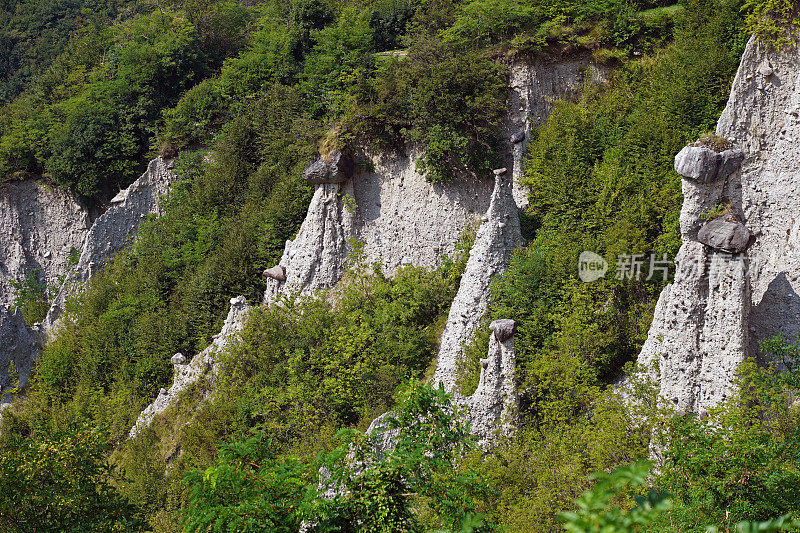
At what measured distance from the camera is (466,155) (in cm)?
1872

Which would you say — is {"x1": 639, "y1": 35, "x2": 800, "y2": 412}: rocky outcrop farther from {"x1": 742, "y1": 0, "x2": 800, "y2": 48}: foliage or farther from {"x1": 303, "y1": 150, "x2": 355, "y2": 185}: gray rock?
{"x1": 303, "y1": 150, "x2": 355, "y2": 185}: gray rock

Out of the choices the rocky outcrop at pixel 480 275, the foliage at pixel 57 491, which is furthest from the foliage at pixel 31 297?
the rocky outcrop at pixel 480 275

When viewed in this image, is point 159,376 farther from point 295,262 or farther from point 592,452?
point 592,452

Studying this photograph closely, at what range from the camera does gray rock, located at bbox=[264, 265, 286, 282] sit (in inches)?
814

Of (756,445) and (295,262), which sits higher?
(295,262)

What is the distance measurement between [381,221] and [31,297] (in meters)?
19.7

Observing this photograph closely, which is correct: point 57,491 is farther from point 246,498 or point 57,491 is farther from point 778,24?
point 778,24

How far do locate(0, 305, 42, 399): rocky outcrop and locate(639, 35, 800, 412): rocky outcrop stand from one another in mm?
23054

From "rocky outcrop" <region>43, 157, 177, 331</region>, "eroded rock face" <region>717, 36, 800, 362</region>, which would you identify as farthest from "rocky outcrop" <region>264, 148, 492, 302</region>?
"rocky outcrop" <region>43, 157, 177, 331</region>

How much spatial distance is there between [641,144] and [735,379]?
7.10 meters

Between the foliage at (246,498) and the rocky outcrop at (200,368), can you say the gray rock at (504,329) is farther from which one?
the rocky outcrop at (200,368)

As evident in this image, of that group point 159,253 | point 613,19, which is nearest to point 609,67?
point 613,19

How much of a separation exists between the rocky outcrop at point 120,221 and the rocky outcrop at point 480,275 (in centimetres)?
1708

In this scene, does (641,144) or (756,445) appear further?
(641,144)
